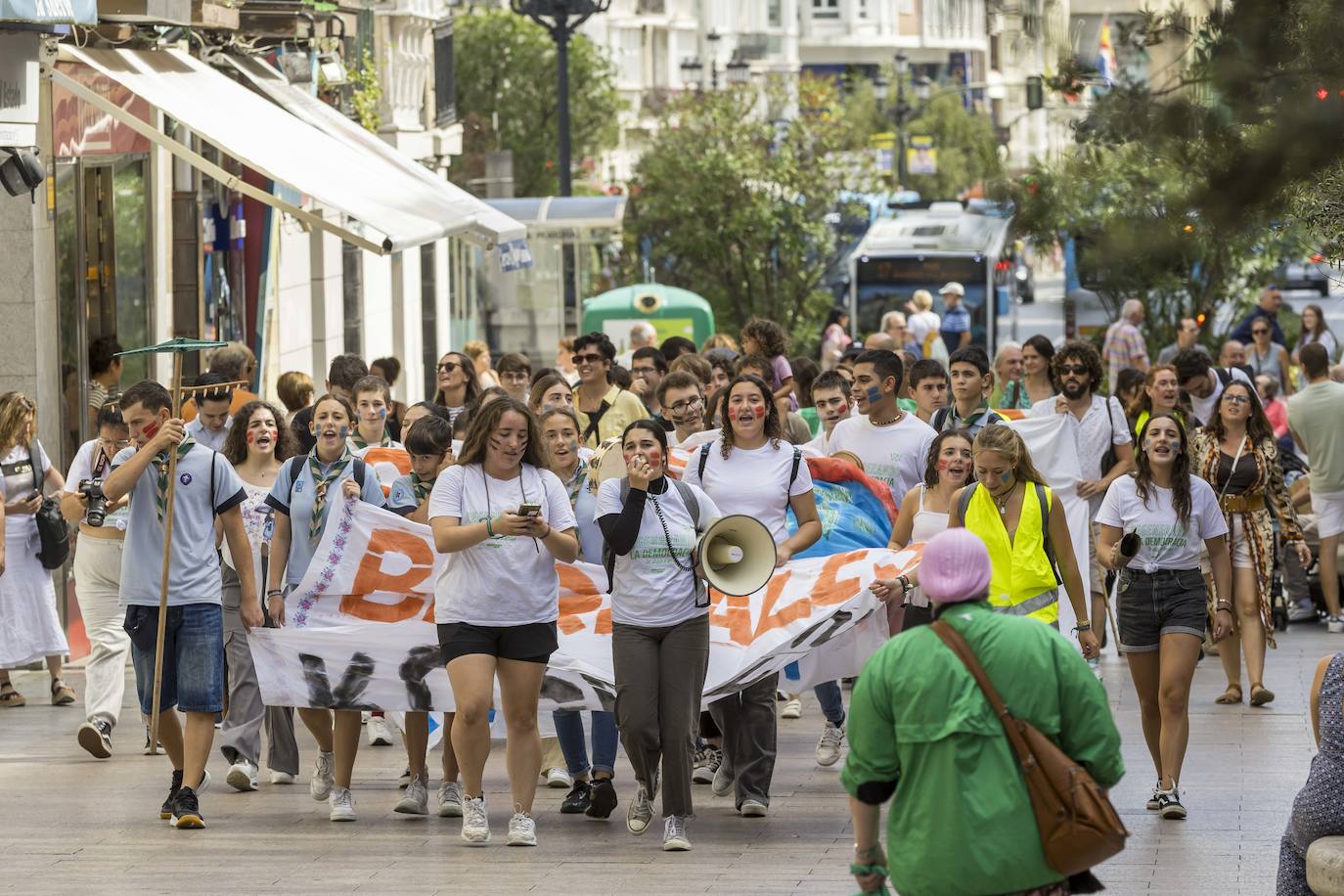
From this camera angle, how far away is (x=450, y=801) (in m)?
Result: 10.3

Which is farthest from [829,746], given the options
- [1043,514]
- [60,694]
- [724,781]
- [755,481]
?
[60,694]

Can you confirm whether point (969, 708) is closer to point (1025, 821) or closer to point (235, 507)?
point (1025, 821)

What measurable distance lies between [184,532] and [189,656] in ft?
1.70

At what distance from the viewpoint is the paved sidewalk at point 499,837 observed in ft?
29.5

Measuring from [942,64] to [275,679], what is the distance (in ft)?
300

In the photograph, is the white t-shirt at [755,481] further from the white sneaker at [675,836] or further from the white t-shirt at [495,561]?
the white sneaker at [675,836]

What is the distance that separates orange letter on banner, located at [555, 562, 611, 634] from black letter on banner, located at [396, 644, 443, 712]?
592 millimetres

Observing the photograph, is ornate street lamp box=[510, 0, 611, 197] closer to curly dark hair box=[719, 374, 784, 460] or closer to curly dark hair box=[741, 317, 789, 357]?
curly dark hair box=[741, 317, 789, 357]

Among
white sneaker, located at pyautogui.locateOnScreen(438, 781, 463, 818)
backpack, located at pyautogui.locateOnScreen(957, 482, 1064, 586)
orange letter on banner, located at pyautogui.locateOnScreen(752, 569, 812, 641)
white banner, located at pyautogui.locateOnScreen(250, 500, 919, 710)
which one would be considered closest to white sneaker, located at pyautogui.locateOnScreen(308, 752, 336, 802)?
white banner, located at pyautogui.locateOnScreen(250, 500, 919, 710)

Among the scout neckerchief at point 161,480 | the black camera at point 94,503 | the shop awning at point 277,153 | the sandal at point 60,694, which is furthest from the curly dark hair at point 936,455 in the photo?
the shop awning at point 277,153

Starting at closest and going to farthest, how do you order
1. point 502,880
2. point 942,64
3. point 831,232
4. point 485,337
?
1. point 502,880
2. point 485,337
3. point 831,232
4. point 942,64

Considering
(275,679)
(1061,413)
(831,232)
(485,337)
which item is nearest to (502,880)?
(275,679)

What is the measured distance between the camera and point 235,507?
33.7ft

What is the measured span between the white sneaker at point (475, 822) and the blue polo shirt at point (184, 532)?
4.92ft
